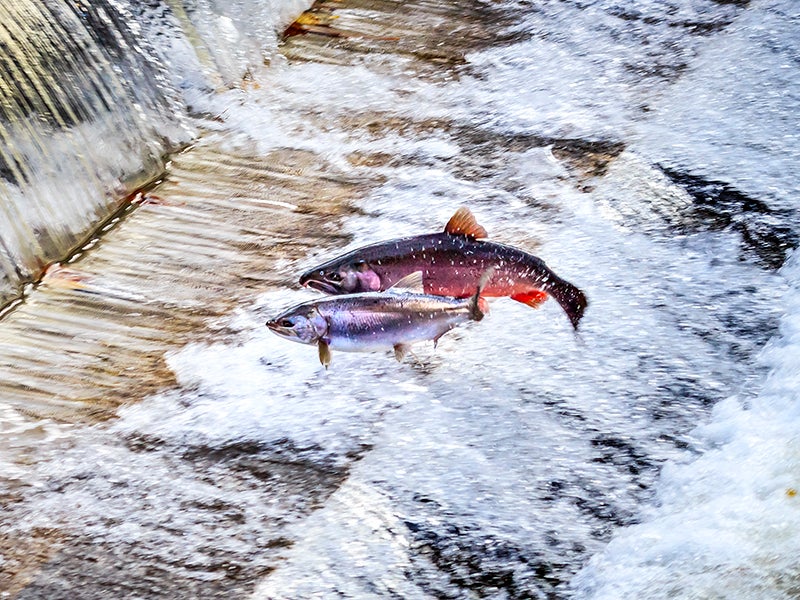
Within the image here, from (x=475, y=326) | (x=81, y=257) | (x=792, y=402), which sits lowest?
(x=792, y=402)

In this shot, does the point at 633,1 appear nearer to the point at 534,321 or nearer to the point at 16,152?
the point at 534,321

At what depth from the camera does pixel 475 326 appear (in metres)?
3.00

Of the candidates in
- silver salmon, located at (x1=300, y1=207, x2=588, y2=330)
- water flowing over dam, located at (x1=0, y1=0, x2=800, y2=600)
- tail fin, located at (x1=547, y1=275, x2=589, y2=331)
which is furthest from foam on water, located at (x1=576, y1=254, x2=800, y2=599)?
silver salmon, located at (x1=300, y1=207, x2=588, y2=330)

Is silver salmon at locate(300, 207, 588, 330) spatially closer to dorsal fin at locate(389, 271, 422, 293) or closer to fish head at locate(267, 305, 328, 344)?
dorsal fin at locate(389, 271, 422, 293)

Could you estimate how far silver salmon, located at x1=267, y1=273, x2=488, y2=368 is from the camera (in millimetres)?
2570

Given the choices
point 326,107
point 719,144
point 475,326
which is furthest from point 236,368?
point 719,144

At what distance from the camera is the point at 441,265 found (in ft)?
9.04

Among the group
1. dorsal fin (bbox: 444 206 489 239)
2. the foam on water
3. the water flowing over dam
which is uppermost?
dorsal fin (bbox: 444 206 489 239)

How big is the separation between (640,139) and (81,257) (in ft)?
7.03

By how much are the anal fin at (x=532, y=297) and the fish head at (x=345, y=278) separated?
1.35ft

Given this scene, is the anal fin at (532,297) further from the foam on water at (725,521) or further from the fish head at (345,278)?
the foam on water at (725,521)

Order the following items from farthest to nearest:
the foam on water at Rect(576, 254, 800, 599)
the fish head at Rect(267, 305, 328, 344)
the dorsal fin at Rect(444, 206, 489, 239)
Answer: the dorsal fin at Rect(444, 206, 489, 239)
the fish head at Rect(267, 305, 328, 344)
the foam on water at Rect(576, 254, 800, 599)

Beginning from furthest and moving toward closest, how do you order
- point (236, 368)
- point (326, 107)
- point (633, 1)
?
1. point (633, 1)
2. point (326, 107)
3. point (236, 368)

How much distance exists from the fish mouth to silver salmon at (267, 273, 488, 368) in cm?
19
